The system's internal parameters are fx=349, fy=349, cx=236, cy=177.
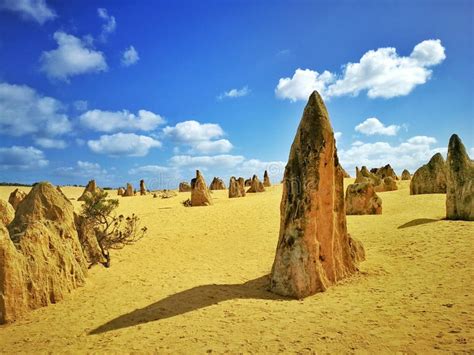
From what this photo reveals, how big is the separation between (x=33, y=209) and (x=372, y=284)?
878 centimetres

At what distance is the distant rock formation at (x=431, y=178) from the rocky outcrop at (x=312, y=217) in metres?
14.8

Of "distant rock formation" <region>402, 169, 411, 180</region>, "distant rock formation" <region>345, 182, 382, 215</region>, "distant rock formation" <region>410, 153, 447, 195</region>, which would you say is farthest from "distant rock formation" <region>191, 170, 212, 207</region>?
"distant rock formation" <region>402, 169, 411, 180</region>

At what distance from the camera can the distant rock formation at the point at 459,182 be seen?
41.4ft

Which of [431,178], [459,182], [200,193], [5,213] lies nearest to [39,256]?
[5,213]

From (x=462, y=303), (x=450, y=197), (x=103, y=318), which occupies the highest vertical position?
(x=450, y=197)

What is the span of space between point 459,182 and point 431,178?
8.70 metres

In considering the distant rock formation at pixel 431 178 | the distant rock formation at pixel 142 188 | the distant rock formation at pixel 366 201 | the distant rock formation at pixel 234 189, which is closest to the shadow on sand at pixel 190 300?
the distant rock formation at pixel 366 201

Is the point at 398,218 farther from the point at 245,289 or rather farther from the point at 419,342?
the point at 419,342

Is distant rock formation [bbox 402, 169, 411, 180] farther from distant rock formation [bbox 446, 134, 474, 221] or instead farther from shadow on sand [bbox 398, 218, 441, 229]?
shadow on sand [bbox 398, 218, 441, 229]

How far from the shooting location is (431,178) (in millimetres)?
20984

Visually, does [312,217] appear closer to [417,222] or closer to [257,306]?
[257,306]

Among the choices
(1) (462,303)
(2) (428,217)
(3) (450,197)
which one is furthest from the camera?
(2) (428,217)

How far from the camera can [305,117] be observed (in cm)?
886

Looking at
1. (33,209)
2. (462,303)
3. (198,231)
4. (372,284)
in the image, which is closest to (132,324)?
(33,209)
